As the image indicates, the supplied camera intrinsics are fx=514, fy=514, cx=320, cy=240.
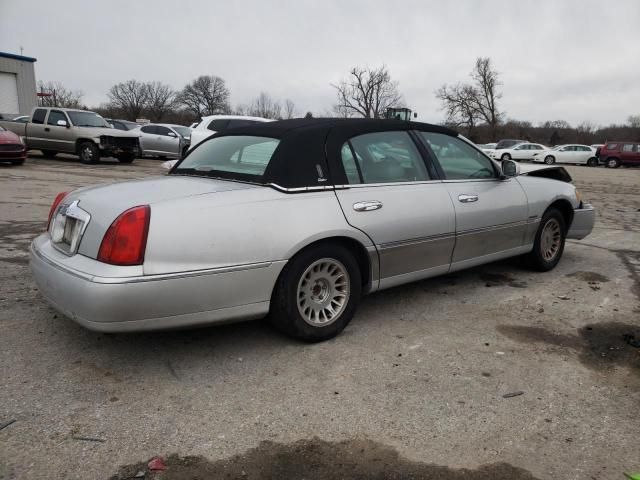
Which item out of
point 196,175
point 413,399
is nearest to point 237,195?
point 196,175

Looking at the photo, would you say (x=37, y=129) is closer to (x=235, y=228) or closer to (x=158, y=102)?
(x=235, y=228)

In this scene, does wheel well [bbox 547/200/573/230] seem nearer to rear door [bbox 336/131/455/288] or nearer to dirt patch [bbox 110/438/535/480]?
rear door [bbox 336/131/455/288]

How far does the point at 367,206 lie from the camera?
3545mm

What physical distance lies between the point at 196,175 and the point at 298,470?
2.30 meters

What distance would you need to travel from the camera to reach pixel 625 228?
838 centimetres

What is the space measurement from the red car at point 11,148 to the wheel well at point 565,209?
14.7 m

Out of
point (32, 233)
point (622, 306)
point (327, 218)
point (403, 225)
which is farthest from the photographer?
point (32, 233)

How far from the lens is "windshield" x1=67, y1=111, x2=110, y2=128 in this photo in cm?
1667

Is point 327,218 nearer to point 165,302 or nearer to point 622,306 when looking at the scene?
point 165,302

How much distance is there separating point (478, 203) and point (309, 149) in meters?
1.69

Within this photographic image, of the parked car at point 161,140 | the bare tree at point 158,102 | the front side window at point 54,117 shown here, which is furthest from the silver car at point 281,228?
the bare tree at point 158,102

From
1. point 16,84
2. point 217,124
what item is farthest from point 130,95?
point 217,124

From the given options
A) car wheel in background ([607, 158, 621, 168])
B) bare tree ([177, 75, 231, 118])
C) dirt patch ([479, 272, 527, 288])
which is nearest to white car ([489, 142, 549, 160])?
car wheel in background ([607, 158, 621, 168])

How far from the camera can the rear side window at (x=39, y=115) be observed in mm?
17000
